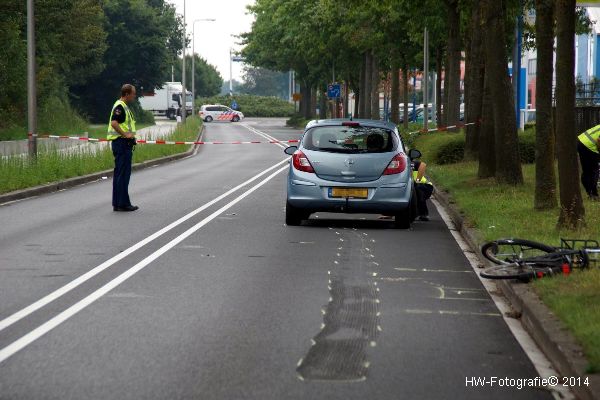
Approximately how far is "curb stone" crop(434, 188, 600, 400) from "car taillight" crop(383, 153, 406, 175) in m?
5.62

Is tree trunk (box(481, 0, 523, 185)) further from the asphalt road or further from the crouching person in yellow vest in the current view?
the asphalt road

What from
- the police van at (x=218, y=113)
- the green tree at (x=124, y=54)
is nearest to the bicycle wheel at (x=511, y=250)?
the green tree at (x=124, y=54)

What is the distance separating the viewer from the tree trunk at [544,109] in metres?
16.7

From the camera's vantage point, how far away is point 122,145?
18969 millimetres

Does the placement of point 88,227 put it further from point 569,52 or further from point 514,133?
point 514,133

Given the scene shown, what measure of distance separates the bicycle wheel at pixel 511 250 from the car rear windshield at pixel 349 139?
4.44 m

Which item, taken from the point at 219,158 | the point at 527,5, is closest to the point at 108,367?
the point at 527,5

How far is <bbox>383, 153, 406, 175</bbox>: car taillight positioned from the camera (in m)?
16.6

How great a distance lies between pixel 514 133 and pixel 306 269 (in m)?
10.2

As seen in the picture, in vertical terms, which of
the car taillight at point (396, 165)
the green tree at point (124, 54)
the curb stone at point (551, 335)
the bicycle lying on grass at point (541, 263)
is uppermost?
the green tree at point (124, 54)

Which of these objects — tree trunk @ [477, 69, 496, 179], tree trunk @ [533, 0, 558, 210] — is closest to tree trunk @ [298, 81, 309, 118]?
tree trunk @ [477, 69, 496, 179]

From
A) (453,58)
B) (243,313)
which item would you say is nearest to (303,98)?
(453,58)

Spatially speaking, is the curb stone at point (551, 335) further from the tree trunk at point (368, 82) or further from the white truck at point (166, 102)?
the white truck at point (166, 102)

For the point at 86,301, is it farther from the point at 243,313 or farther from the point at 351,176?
the point at 351,176
